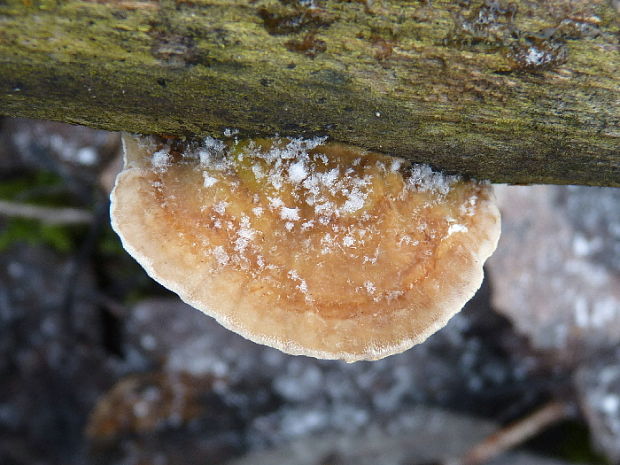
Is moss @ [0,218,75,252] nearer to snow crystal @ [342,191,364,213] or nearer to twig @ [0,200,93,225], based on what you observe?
A: twig @ [0,200,93,225]

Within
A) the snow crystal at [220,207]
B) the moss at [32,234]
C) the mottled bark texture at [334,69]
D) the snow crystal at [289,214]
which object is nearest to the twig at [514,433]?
the mottled bark texture at [334,69]

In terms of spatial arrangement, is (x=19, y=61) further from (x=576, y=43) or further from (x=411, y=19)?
(x=576, y=43)

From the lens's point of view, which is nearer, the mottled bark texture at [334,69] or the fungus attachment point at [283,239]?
the mottled bark texture at [334,69]

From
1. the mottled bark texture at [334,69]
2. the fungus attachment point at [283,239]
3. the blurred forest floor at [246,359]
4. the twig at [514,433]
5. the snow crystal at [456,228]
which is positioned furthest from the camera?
the twig at [514,433]

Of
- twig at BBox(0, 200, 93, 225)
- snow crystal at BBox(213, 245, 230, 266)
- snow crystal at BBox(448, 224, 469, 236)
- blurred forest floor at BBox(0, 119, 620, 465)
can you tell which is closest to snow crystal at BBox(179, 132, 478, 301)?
snow crystal at BBox(213, 245, 230, 266)

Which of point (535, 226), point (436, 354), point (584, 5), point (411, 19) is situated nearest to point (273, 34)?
point (411, 19)

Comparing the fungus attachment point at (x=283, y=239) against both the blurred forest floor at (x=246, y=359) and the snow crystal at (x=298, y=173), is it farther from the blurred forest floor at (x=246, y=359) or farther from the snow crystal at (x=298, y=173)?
the blurred forest floor at (x=246, y=359)

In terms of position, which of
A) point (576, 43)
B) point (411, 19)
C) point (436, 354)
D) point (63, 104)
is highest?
point (576, 43)
